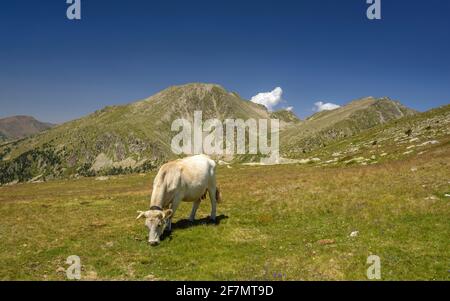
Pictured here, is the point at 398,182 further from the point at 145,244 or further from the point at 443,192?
the point at 145,244

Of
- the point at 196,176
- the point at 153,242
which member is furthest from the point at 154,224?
the point at 196,176

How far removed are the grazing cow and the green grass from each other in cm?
113

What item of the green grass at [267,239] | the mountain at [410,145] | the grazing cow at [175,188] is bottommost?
the green grass at [267,239]

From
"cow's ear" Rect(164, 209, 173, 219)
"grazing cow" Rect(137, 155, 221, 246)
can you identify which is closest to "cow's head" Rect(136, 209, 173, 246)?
"grazing cow" Rect(137, 155, 221, 246)

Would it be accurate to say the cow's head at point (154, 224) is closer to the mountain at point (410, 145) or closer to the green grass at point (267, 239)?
the green grass at point (267, 239)

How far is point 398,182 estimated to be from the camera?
31.9m

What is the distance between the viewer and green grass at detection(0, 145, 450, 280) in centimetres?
1577

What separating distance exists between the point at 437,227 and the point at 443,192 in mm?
7812

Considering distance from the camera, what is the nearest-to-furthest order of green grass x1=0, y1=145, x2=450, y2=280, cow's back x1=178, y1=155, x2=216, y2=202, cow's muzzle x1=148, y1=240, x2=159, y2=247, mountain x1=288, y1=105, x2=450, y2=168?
green grass x1=0, y1=145, x2=450, y2=280 < cow's muzzle x1=148, y1=240, x2=159, y2=247 < cow's back x1=178, y1=155, x2=216, y2=202 < mountain x1=288, y1=105, x2=450, y2=168

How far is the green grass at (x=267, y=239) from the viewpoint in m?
15.8

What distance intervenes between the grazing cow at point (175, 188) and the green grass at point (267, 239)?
44.5 inches

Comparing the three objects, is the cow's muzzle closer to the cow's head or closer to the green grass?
the cow's head

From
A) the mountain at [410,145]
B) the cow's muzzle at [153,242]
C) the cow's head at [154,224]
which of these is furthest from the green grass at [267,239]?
the mountain at [410,145]

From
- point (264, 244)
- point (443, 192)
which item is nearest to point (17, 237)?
point (264, 244)
